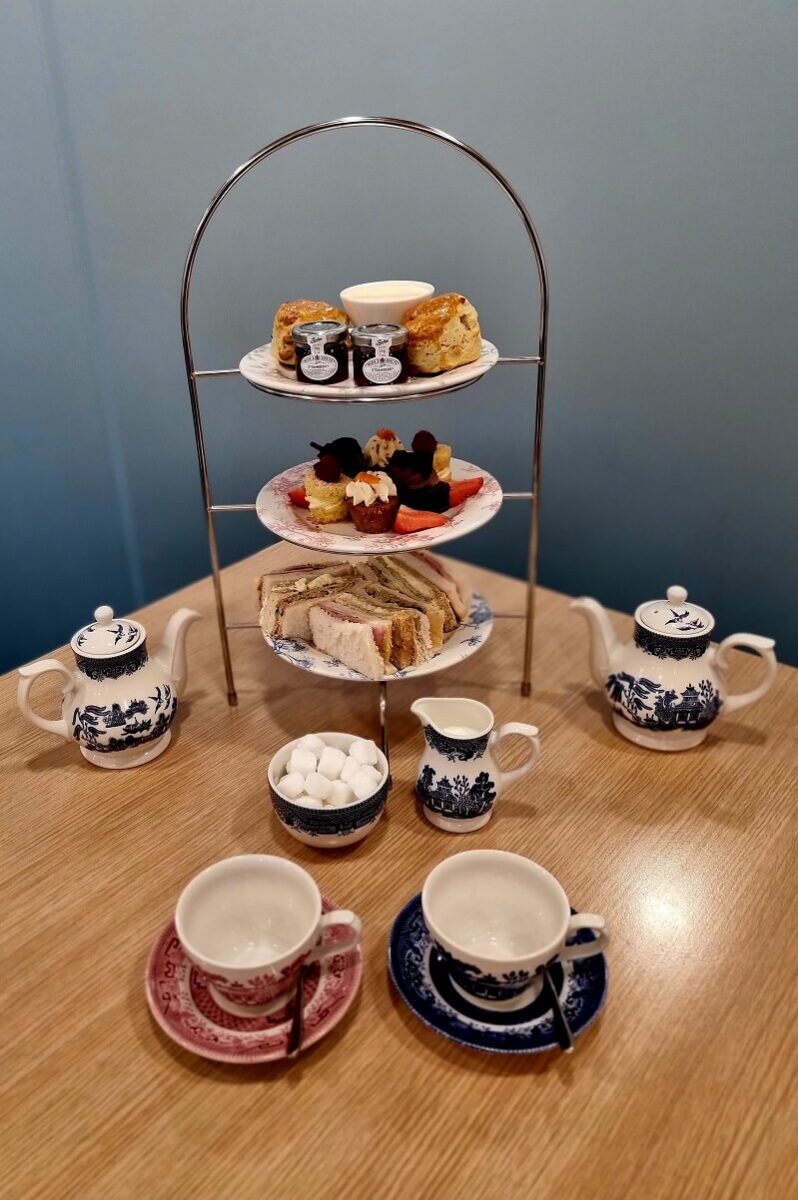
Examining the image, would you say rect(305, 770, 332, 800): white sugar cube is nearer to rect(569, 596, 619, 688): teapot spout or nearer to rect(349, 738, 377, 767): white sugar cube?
rect(349, 738, 377, 767): white sugar cube

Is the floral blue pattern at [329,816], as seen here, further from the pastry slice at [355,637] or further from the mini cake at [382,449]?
the mini cake at [382,449]

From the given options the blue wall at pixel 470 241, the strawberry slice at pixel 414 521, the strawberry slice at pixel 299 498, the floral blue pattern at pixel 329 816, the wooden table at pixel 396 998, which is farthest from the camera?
the blue wall at pixel 470 241

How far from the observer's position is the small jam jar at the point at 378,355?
963 millimetres

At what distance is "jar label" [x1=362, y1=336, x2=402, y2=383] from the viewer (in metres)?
0.96

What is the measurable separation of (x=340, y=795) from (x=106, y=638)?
1.17 ft

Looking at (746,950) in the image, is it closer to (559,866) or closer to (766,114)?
(559,866)

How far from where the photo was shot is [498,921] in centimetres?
84

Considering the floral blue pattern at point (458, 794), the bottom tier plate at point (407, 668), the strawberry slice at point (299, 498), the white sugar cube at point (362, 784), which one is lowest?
the floral blue pattern at point (458, 794)

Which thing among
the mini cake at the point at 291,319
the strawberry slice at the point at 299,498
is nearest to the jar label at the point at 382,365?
the mini cake at the point at 291,319

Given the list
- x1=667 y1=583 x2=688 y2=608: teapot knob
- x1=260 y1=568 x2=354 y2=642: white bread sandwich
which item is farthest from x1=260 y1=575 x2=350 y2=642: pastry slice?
x1=667 y1=583 x2=688 y2=608: teapot knob

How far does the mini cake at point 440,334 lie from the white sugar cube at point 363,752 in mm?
437

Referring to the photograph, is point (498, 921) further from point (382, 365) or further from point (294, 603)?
point (382, 365)

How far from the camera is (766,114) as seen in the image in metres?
1.30

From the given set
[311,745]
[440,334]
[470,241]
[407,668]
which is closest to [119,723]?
[311,745]
